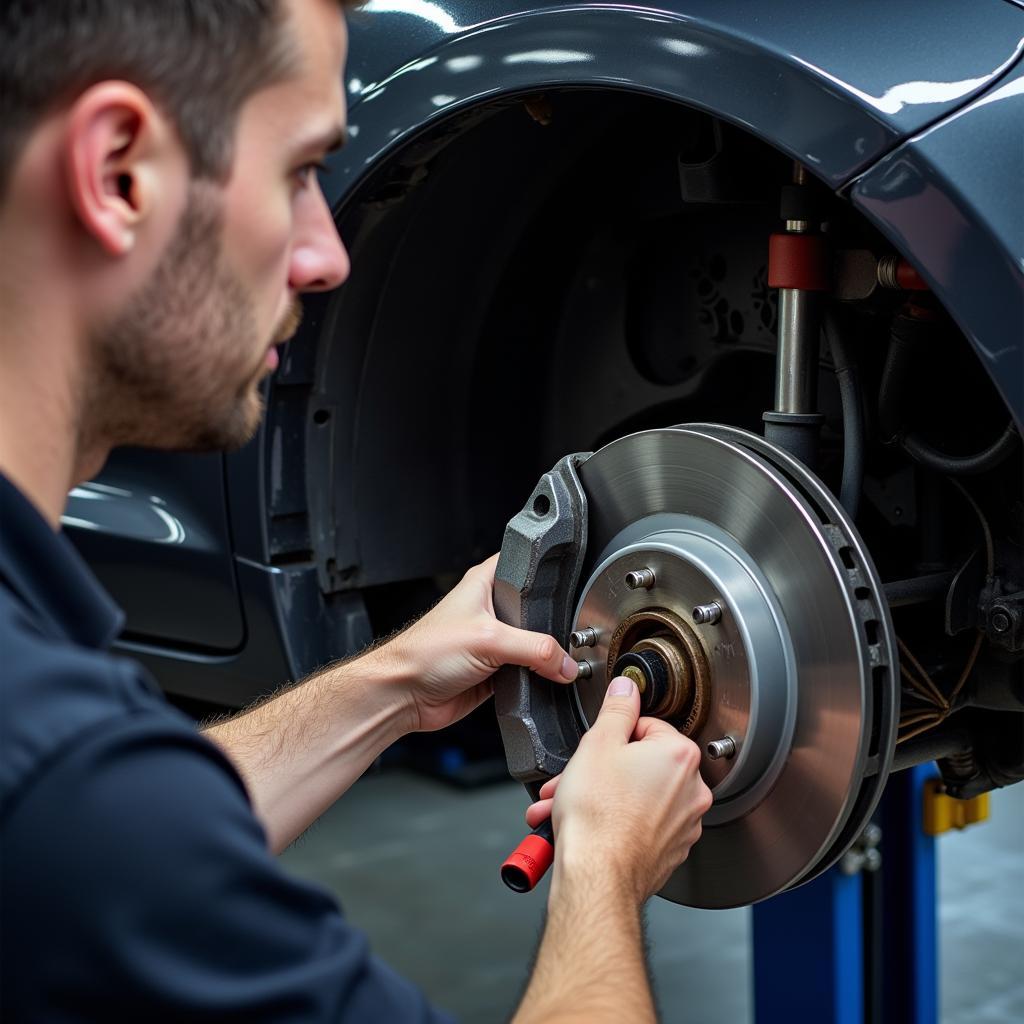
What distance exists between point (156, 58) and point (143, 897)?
1.18 feet

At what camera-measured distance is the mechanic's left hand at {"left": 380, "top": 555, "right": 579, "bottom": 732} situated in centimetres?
106

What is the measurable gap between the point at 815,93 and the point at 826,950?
0.88 m

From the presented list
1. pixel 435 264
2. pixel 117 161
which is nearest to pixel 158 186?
pixel 117 161

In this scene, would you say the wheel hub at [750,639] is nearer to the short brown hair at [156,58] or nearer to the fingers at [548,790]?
the fingers at [548,790]

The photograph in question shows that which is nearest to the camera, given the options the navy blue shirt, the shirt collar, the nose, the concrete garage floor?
the navy blue shirt

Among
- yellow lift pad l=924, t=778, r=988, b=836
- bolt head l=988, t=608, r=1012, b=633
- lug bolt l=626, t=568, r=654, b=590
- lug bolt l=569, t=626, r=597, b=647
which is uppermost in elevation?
lug bolt l=626, t=568, r=654, b=590

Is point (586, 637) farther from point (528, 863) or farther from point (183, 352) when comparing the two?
point (183, 352)

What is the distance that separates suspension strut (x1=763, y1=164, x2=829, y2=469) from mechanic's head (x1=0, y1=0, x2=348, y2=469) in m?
0.37

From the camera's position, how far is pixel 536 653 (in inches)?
41.4

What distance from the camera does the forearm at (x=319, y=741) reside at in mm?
1145

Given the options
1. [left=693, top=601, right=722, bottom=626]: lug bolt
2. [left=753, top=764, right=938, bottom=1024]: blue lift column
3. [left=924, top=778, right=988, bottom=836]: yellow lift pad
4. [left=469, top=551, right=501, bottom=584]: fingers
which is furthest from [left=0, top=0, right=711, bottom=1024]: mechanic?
[left=924, top=778, right=988, bottom=836]: yellow lift pad

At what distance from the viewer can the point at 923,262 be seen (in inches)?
34.1

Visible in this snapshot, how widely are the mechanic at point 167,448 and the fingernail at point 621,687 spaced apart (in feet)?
0.22

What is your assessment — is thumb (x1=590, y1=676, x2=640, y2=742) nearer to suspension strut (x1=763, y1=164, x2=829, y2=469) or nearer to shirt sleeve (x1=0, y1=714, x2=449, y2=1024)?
suspension strut (x1=763, y1=164, x2=829, y2=469)
